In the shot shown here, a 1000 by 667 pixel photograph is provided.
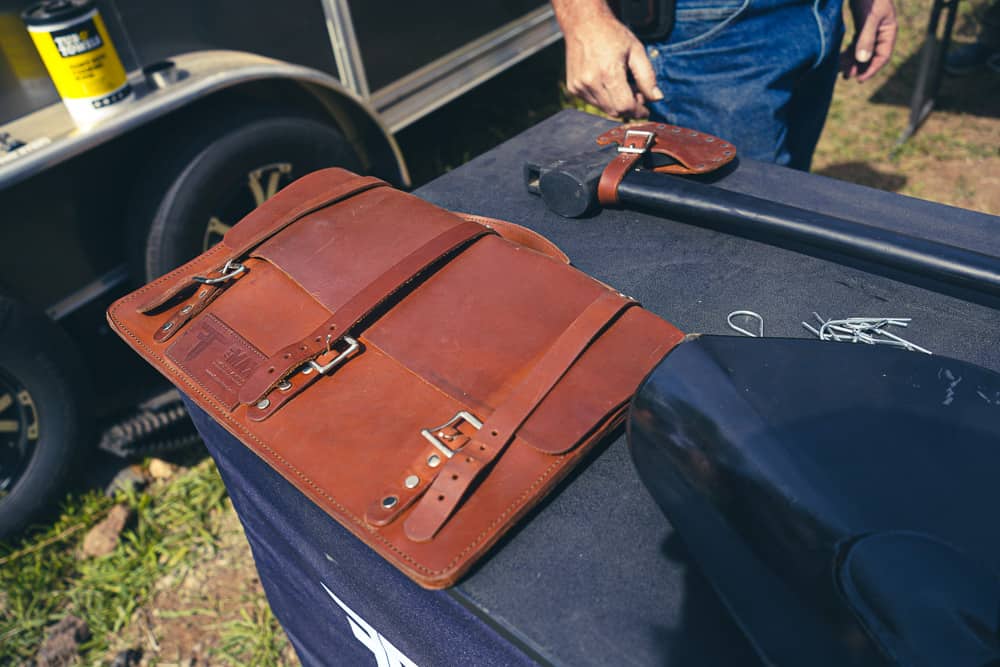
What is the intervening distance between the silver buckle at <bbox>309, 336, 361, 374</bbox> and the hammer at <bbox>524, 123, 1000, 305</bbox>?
54 cm

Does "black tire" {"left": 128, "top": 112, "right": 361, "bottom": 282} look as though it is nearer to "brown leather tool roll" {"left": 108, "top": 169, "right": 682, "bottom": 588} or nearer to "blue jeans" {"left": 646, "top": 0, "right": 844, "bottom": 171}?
"brown leather tool roll" {"left": 108, "top": 169, "right": 682, "bottom": 588}

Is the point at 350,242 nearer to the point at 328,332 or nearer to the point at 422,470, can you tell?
the point at 328,332

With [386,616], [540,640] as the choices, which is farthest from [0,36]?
[540,640]

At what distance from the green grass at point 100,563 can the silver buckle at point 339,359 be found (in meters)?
1.25

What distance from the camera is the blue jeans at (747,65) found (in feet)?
4.66

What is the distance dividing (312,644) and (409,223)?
0.84 meters

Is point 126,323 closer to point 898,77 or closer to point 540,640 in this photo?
point 540,640

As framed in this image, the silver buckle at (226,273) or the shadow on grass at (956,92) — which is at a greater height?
the silver buckle at (226,273)

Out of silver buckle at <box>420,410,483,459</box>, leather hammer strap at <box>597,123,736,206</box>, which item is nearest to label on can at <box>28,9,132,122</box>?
leather hammer strap at <box>597,123,736,206</box>

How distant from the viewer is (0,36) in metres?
1.49

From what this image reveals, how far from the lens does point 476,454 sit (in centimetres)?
78

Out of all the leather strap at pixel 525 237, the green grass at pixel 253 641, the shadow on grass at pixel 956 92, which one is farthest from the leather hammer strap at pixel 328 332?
the shadow on grass at pixel 956 92

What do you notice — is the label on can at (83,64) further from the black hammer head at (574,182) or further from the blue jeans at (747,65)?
the blue jeans at (747,65)

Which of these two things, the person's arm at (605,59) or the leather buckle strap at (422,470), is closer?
the leather buckle strap at (422,470)
